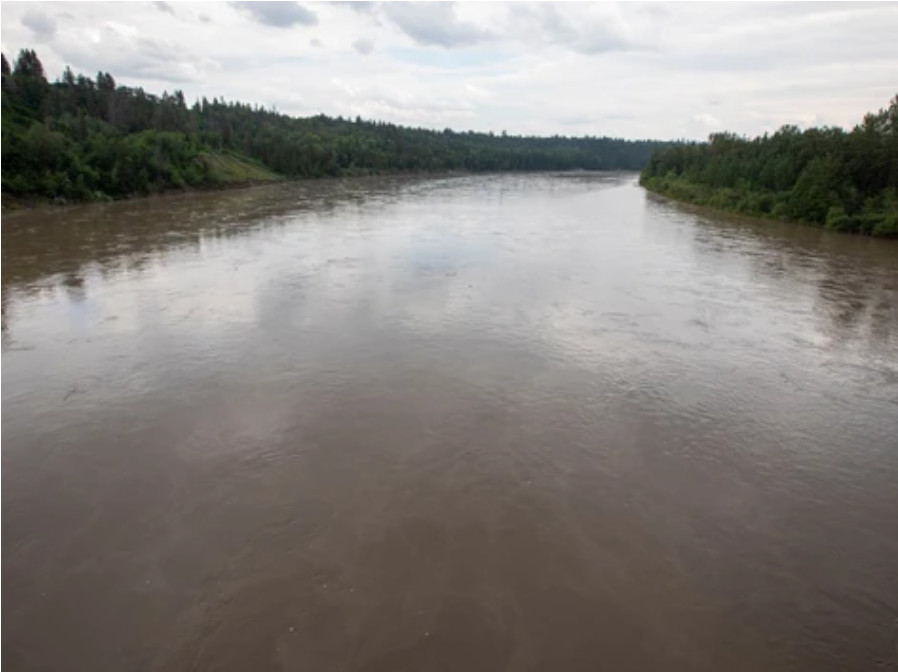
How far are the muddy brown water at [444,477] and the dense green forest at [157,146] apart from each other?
27.7 m

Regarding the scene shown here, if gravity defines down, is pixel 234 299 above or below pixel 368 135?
below

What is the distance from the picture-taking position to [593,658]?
670 cm

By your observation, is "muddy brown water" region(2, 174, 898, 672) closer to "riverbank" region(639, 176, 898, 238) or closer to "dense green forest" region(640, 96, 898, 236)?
"riverbank" region(639, 176, 898, 238)

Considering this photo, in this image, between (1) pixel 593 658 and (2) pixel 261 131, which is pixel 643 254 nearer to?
(1) pixel 593 658

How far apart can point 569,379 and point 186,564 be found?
8.94 metres

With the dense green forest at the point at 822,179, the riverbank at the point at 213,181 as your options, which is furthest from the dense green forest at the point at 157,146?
the dense green forest at the point at 822,179

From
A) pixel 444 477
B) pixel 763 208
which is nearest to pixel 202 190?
pixel 763 208

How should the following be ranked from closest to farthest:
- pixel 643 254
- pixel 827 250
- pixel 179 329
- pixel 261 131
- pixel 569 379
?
pixel 569 379, pixel 179 329, pixel 643 254, pixel 827 250, pixel 261 131

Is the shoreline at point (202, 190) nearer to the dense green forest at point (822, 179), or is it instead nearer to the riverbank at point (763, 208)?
the riverbank at point (763, 208)

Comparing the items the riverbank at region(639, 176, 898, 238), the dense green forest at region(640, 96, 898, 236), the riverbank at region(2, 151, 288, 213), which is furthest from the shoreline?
the dense green forest at region(640, 96, 898, 236)

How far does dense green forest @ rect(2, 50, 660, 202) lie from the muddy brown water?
90.9 ft

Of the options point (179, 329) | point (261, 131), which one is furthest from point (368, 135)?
point (179, 329)

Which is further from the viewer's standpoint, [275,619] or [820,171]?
[820,171]

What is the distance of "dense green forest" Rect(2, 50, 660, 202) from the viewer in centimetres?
4366
